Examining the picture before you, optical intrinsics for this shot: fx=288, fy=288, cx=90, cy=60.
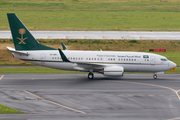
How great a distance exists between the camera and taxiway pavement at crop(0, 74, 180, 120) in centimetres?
2464

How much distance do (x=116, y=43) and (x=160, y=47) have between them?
9.81 meters

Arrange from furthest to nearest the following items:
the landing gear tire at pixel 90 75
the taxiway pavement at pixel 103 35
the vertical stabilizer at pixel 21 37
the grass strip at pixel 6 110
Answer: the taxiway pavement at pixel 103 35 → the vertical stabilizer at pixel 21 37 → the landing gear tire at pixel 90 75 → the grass strip at pixel 6 110

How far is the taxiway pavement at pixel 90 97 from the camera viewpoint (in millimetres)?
24641

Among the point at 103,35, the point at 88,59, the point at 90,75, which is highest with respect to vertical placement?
the point at 103,35

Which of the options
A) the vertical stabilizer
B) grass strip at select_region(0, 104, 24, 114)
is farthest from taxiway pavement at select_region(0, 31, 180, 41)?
grass strip at select_region(0, 104, 24, 114)

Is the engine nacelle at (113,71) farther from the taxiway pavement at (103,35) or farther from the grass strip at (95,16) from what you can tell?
the grass strip at (95,16)

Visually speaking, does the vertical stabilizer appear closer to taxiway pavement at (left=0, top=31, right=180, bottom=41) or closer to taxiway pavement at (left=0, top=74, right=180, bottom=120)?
taxiway pavement at (left=0, top=74, right=180, bottom=120)

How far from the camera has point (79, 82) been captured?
3856cm

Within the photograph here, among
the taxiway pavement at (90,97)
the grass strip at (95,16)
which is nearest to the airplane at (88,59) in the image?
the taxiway pavement at (90,97)

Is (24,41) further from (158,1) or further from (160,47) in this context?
(158,1)

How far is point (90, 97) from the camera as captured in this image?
30.4 m

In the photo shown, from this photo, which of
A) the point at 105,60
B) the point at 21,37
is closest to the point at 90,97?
the point at 105,60

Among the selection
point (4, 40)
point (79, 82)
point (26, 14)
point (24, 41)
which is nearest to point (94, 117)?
point (79, 82)

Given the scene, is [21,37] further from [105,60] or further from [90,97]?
[90,97]
